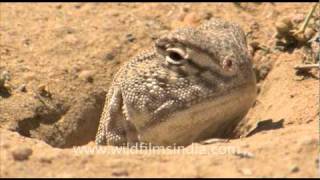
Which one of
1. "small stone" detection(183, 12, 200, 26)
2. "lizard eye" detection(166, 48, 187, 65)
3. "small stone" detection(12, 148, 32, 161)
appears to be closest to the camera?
"small stone" detection(12, 148, 32, 161)

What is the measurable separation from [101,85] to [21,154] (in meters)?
2.78

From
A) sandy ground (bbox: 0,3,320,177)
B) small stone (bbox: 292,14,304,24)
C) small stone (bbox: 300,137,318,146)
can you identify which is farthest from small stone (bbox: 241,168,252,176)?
small stone (bbox: 292,14,304,24)

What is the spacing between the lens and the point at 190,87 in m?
5.09

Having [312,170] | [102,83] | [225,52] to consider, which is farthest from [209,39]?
[102,83]

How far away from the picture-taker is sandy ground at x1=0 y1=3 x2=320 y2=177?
13.6ft

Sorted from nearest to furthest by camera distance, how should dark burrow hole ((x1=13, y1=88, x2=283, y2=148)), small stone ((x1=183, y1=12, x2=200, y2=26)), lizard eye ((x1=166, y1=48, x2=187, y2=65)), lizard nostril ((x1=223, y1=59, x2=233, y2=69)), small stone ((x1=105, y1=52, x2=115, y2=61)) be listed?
lizard nostril ((x1=223, y1=59, x2=233, y2=69)) → lizard eye ((x1=166, y1=48, x2=187, y2=65)) → dark burrow hole ((x1=13, y1=88, x2=283, y2=148)) → small stone ((x1=105, y1=52, x2=115, y2=61)) → small stone ((x1=183, y1=12, x2=200, y2=26))

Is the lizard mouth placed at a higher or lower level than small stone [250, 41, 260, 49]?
lower

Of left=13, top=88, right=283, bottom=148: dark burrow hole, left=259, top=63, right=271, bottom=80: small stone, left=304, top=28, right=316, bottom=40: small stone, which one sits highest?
left=304, top=28, right=316, bottom=40: small stone

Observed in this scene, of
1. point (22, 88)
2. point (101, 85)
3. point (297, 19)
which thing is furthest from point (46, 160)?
point (297, 19)

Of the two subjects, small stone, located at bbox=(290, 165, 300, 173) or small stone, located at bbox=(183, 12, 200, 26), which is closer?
small stone, located at bbox=(290, 165, 300, 173)

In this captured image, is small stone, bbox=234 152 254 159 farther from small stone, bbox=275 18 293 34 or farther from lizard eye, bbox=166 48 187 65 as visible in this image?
small stone, bbox=275 18 293 34

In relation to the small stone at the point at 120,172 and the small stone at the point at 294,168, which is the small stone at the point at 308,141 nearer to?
the small stone at the point at 294,168

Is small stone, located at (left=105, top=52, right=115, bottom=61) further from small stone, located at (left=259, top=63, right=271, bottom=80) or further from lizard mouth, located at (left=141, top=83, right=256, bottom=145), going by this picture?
lizard mouth, located at (left=141, top=83, right=256, bottom=145)

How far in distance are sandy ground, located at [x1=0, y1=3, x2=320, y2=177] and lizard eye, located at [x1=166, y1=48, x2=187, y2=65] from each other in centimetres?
65
